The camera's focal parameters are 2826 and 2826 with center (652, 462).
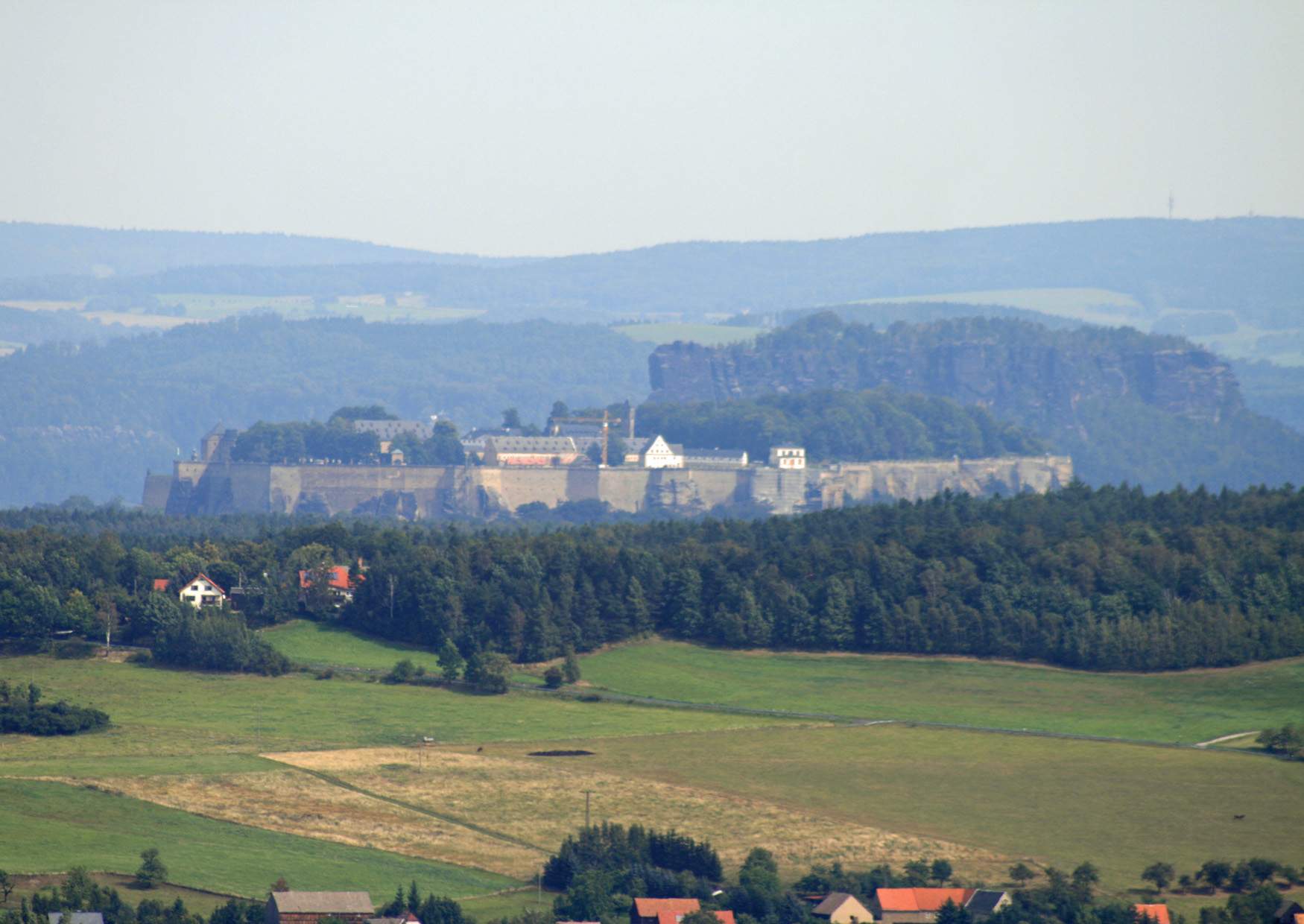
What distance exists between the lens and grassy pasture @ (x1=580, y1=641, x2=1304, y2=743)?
8519cm

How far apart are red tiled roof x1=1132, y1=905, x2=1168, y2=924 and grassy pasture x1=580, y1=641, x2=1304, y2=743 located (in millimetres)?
21247

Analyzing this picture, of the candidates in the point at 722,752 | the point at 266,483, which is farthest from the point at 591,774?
the point at 266,483

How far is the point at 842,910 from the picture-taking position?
6084 cm

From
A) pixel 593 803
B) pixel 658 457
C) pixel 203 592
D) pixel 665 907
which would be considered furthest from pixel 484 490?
pixel 665 907

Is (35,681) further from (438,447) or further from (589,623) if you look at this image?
(438,447)

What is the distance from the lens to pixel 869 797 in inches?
2894

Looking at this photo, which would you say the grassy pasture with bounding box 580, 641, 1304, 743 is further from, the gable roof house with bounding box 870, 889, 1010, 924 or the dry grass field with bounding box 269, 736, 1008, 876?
the gable roof house with bounding box 870, 889, 1010, 924

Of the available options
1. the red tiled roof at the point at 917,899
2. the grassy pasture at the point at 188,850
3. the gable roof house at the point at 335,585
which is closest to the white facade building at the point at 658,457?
the gable roof house at the point at 335,585

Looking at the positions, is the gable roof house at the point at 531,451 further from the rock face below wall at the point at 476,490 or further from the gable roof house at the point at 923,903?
the gable roof house at the point at 923,903

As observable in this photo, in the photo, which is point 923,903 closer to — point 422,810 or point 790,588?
point 422,810

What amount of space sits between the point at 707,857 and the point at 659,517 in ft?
384

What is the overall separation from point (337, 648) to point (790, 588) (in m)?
16.3

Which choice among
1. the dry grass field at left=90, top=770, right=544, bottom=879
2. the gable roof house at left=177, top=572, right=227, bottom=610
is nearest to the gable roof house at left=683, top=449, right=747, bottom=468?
the gable roof house at left=177, top=572, right=227, bottom=610

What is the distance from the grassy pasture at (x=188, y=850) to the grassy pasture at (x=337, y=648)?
2400 centimetres
